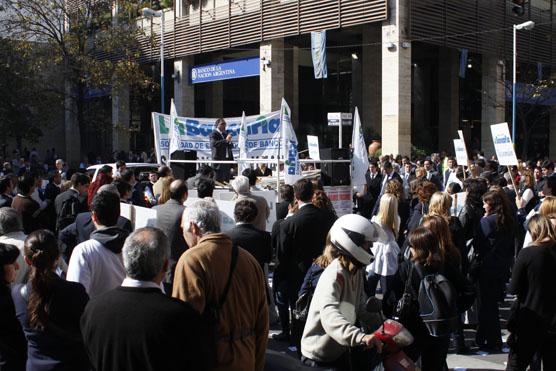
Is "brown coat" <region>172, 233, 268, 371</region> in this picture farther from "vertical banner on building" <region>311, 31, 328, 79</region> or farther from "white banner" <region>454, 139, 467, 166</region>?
"vertical banner on building" <region>311, 31, 328, 79</region>

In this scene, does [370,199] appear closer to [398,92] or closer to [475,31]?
[398,92]

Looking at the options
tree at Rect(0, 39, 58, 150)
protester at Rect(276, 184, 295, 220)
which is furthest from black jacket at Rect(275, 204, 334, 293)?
tree at Rect(0, 39, 58, 150)

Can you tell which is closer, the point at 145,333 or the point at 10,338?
the point at 145,333

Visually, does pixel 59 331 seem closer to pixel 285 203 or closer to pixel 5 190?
pixel 285 203

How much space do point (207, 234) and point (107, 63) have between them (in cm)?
2535

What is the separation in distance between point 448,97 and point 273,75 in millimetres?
11330

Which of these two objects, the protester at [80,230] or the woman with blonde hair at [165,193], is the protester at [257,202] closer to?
the woman with blonde hair at [165,193]

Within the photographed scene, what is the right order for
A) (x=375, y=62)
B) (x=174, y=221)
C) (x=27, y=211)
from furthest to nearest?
(x=375, y=62) → (x=27, y=211) → (x=174, y=221)

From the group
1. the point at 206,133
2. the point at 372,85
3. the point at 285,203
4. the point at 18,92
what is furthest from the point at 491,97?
the point at 285,203

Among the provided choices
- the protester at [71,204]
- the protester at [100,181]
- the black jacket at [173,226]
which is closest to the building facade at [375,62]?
the protester at [100,181]

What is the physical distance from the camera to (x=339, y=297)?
3754 millimetres

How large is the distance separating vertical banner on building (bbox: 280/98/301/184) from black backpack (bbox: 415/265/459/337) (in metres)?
5.86

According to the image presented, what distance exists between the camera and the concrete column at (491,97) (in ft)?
93.9

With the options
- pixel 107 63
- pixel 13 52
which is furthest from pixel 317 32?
pixel 13 52
